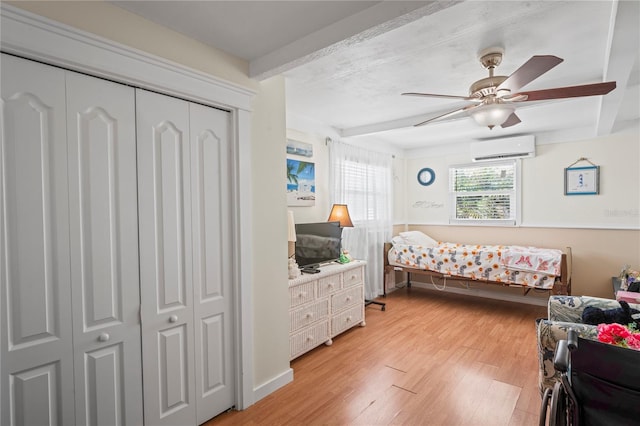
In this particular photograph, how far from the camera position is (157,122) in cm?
185

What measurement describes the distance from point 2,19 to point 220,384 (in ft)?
7.09

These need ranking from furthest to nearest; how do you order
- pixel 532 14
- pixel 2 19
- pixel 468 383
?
pixel 468 383
pixel 532 14
pixel 2 19

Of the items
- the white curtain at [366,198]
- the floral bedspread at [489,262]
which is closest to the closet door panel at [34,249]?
the white curtain at [366,198]

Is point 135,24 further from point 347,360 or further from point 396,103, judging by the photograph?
point 347,360

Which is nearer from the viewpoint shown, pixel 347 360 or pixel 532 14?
pixel 532 14

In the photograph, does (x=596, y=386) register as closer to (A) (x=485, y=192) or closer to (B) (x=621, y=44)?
(B) (x=621, y=44)

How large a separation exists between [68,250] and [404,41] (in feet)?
7.19

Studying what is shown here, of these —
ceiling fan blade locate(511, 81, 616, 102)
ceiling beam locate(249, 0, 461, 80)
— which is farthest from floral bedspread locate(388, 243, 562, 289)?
ceiling beam locate(249, 0, 461, 80)

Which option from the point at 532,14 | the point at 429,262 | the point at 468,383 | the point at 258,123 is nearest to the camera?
the point at 532,14

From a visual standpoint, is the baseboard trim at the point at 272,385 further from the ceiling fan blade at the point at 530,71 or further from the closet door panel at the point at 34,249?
the ceiling fan blade at the point at 530,71

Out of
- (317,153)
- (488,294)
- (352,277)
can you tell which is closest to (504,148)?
(488,294)

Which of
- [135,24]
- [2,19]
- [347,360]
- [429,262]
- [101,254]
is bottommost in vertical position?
[347,360]

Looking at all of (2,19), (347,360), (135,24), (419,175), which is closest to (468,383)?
(347,360)

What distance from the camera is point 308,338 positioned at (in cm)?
304
